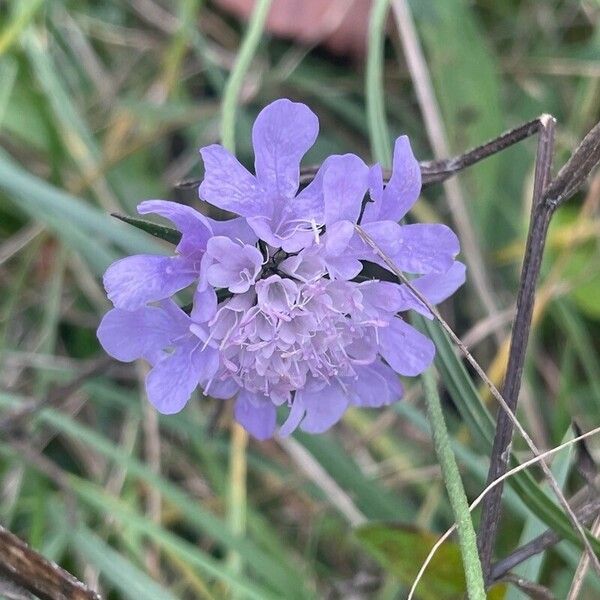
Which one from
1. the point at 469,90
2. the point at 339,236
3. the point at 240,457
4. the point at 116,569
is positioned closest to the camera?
the point at 339,236

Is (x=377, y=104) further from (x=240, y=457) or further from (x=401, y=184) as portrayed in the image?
(x=240, y=457)

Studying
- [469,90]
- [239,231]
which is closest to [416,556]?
[239,231]

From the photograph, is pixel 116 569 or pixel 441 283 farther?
pixel 116 569

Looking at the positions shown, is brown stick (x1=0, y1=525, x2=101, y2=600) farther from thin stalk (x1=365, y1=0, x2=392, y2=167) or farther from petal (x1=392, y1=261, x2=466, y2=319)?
thin stalk (x1=365, y1=0, x2=392, y2=167)

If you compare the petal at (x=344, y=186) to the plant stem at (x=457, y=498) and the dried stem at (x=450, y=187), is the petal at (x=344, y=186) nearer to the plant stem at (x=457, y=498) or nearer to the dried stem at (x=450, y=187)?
the plant stem at (x=457, y=498)

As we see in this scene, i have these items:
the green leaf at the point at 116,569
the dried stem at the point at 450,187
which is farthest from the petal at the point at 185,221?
the dried stem at the point at 450,187
